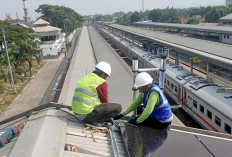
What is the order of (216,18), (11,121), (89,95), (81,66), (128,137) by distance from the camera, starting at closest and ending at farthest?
(128,137) → (89,95) → (11,121) → (81,66) → (216,18)

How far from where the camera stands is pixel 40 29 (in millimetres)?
57438

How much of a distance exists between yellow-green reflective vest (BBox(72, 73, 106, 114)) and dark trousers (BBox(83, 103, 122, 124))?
0.41 ft

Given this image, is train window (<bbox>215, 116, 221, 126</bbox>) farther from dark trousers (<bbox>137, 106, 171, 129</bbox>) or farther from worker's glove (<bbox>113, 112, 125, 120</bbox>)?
worker's glove (<bbox>113, 112, 125, 120</bbox>)

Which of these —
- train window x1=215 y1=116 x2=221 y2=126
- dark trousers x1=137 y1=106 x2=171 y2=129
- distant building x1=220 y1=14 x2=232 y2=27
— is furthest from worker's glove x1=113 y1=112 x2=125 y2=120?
distant building x1=220 y1=14 x2=232 y2=27

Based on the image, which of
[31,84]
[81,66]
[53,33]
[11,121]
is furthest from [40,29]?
[11,121]

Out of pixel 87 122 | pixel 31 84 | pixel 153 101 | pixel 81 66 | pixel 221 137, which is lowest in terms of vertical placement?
pixel 31 84

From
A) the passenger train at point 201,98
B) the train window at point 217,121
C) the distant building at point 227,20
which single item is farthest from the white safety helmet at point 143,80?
the distant building at point 227,20

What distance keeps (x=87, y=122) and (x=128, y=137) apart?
1107 mm

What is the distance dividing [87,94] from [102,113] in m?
0.53

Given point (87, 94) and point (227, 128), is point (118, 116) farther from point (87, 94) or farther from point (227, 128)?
point (227, 128)

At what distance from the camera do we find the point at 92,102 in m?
5.51

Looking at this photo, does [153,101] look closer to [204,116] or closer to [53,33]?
[204,116]

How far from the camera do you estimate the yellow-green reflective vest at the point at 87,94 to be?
17.8ft

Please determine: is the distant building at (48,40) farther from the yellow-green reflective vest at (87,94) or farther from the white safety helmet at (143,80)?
the white safety helmet at (143,80)
